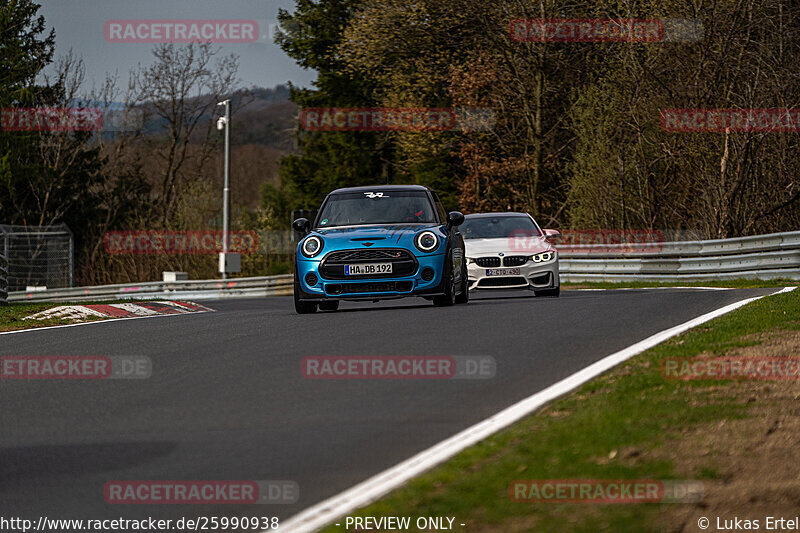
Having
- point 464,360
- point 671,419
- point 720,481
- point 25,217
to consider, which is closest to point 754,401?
point 671,419

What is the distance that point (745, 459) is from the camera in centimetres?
588

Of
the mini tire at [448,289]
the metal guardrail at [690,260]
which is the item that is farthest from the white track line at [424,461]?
the metal guardrail at [690,260]

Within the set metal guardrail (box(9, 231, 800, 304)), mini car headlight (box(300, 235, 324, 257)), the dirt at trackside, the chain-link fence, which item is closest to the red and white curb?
mini car headlight (box(300, 235, 324, 257))

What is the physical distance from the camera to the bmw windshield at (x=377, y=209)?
16.3 m

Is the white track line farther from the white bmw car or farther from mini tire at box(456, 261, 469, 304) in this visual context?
the white bmw car

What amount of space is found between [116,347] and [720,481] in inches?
298

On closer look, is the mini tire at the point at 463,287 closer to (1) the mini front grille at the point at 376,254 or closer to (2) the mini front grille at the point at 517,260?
(1) the mini front grille at the point at 376,254

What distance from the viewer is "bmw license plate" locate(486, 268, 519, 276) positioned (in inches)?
742

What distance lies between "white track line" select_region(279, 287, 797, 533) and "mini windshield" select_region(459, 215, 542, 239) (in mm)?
10507

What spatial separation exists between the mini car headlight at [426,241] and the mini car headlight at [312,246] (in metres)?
1.31

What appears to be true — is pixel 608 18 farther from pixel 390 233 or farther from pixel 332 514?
pixel 332 514

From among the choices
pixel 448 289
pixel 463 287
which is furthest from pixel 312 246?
pixel 463 287

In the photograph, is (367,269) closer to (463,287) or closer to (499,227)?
(463,287)

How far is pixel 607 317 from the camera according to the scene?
1347 cm
